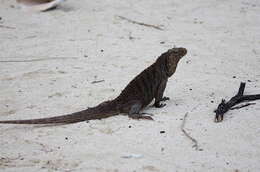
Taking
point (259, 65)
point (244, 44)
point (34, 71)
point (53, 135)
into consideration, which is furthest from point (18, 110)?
point (244, 44)

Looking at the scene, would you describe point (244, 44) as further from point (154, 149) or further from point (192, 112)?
point (154, 149)

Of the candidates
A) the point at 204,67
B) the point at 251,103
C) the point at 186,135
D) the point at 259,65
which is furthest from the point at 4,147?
the point at 259,65

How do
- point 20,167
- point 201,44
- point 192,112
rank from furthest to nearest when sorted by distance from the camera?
point 201,44 → point 192,112 → point 20,167

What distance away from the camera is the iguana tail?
4.46 m

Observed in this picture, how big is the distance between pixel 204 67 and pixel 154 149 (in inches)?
95.0

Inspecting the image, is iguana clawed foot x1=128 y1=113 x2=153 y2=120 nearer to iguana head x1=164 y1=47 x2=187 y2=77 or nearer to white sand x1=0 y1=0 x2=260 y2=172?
white sand x1=0 y1=0 x2=260 y2=172

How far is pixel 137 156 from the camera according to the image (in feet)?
12.8

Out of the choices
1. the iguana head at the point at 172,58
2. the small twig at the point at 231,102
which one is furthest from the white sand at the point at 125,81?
the iguana head at the point at 172,58

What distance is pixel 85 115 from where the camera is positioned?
462cm

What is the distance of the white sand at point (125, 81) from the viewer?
154 inches

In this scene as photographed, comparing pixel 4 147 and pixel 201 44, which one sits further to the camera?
pixel 201 44

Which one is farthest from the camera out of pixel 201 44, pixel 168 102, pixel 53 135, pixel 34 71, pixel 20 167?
pixel 201 44

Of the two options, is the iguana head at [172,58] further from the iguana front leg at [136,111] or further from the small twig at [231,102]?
the small twig at [231,102]

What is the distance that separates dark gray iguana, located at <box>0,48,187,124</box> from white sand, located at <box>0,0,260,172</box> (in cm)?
9
